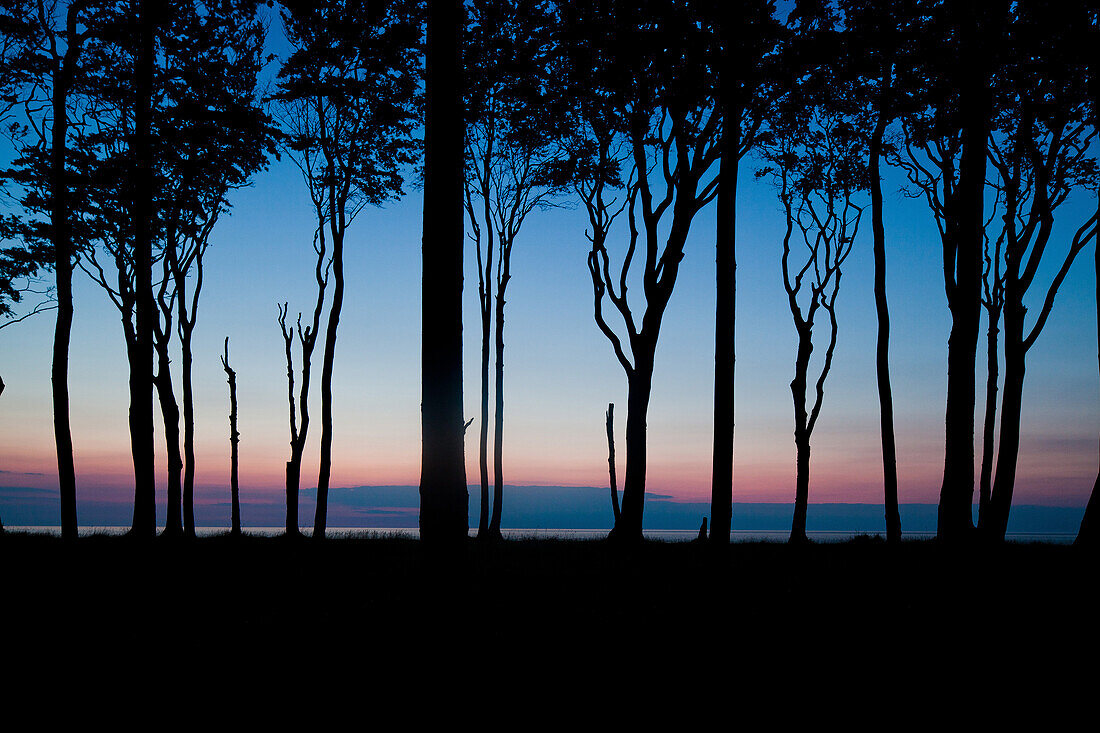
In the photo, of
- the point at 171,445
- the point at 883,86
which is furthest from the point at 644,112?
the point at 171,445

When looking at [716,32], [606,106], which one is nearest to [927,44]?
[716,32]

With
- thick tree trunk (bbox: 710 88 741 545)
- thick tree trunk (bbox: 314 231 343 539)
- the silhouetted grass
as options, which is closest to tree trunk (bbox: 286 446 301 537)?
thick tree trunk (bbox: 314 231 343 539)

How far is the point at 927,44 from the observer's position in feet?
54.1

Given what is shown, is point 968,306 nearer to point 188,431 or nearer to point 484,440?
point 484,440

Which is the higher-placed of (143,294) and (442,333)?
(143,294)

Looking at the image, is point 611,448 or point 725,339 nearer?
point 725,339

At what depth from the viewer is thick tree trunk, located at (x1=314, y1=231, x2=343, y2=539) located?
788 inches

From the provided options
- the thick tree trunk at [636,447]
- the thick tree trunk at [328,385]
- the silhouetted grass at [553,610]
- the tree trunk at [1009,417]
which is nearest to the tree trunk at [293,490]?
the thick tree trunk at [328,385]

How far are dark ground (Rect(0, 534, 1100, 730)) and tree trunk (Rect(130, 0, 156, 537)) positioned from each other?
3539 mm

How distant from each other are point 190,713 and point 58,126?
57.0 feet

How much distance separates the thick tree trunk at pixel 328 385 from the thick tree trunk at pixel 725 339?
12.9 metres

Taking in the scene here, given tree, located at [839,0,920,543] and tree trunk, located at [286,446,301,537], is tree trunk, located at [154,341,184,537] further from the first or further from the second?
tree, located at [839,0,920,543]

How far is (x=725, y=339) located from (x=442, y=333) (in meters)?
5.33

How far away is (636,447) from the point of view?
1664 centimetres
